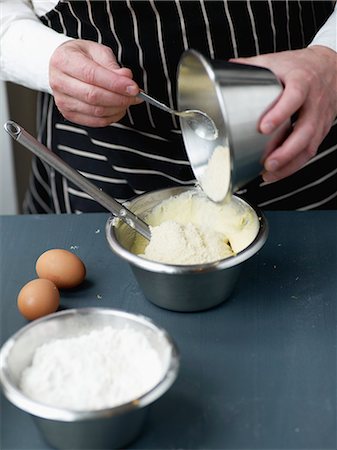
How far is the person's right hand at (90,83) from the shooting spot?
104 cm

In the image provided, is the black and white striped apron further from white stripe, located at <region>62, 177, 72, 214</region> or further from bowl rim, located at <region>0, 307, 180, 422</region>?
bowl rim, located at <region>0, 307, 180, 422</region>

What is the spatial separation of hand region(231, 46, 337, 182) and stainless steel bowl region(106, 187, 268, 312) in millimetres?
104

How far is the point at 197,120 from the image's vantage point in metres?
1.04

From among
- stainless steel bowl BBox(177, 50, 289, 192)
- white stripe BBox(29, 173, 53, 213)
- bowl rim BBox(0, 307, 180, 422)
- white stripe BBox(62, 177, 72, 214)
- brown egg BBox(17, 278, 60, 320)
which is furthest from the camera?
white stripe BBox(29, 173, 53, 213)

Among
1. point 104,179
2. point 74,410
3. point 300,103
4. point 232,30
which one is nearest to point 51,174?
point 104,179

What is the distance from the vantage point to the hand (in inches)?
35.8

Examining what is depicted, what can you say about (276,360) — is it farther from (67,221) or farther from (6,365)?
(67,221)

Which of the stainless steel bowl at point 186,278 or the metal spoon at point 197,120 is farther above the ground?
the metal spoon at point 197,120

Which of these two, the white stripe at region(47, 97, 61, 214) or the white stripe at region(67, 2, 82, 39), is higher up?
the white stripe at region(67, 2, 82, 39)

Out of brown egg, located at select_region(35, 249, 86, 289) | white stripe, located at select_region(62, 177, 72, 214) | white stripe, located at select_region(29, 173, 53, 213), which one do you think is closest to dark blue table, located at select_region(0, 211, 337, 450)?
brown egg, located at select_region(35, 249, 86, 289)

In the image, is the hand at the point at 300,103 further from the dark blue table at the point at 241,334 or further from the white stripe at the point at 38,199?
the white stripe at the point at 38,199

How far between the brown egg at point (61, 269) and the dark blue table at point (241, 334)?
0.06 feet

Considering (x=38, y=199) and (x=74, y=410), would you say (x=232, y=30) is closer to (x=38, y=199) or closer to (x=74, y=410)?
(x=38, y=199)

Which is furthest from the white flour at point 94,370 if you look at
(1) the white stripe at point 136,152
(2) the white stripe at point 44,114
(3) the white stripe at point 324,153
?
(2) the white stripe at point 44,114
